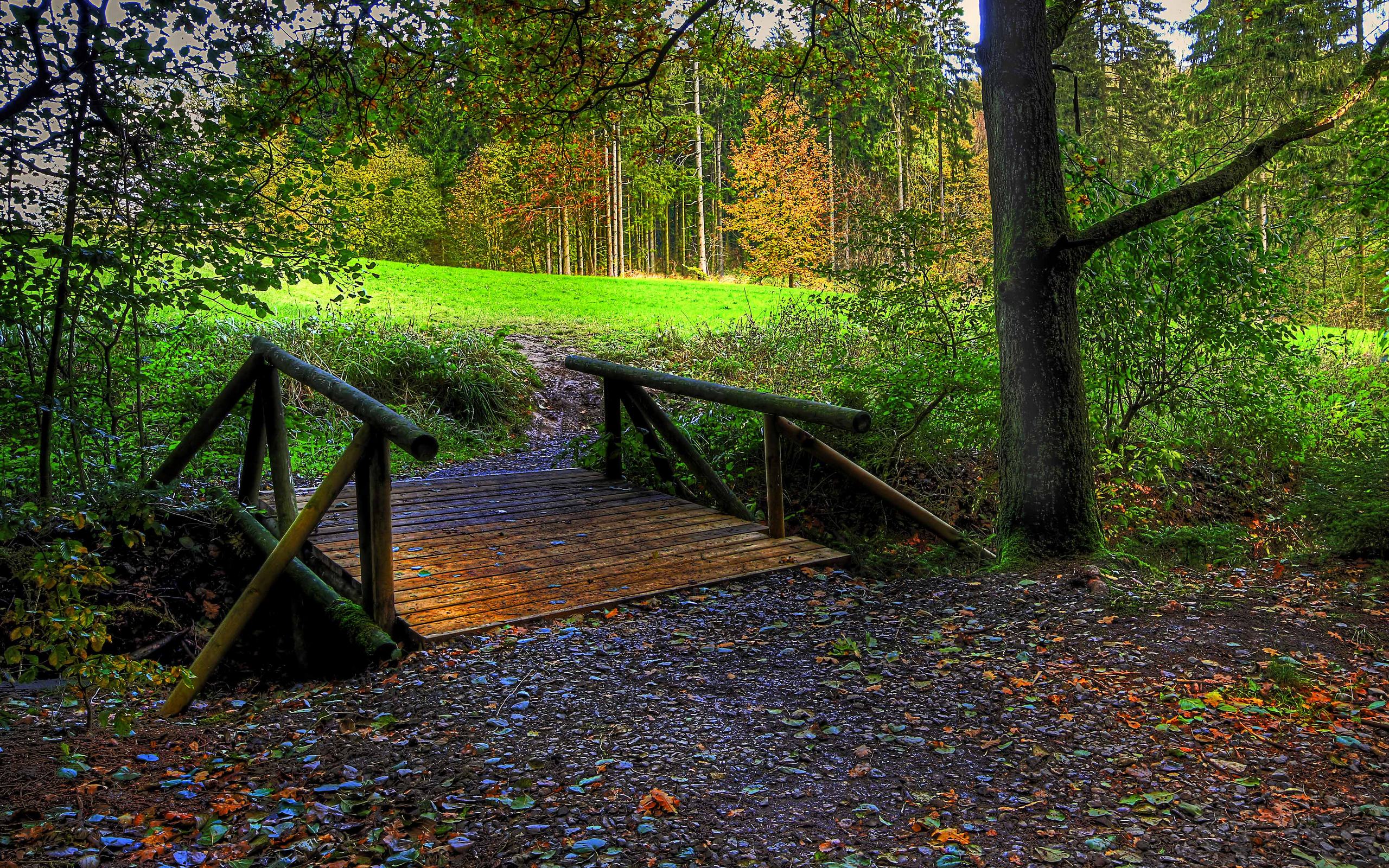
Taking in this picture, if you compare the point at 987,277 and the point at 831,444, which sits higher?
the point at 987,277

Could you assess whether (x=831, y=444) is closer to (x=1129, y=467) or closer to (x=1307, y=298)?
(x=1129, y=467)

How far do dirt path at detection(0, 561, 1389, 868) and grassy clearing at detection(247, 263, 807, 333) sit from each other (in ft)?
33.1

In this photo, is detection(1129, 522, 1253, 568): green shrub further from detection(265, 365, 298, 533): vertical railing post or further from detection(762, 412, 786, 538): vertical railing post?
detection(265, 365, 298, 533): vertical railing post

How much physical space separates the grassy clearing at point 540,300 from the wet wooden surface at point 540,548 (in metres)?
6.89

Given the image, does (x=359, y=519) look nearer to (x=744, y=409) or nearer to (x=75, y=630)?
(x=75, y=630)

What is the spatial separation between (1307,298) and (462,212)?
33.6 metres

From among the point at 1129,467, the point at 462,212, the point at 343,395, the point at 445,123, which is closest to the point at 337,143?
the point at 343,395

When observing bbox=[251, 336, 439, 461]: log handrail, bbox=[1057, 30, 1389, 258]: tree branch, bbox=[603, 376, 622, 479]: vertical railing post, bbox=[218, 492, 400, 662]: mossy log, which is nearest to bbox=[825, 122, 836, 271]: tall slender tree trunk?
bbox=[603, 376, 622, 479]: vertical railing post

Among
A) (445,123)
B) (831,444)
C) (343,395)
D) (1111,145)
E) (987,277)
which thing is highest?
(1111,145)

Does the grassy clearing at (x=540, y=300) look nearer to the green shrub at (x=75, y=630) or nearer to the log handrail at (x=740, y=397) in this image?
the log handrail at (x=740, y=397)

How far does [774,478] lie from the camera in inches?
245

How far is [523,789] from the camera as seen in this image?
3.03 m

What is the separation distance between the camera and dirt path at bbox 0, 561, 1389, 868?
8.71ft

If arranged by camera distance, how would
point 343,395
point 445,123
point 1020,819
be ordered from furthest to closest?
point 445,123
point 343,395
point 1020,819
